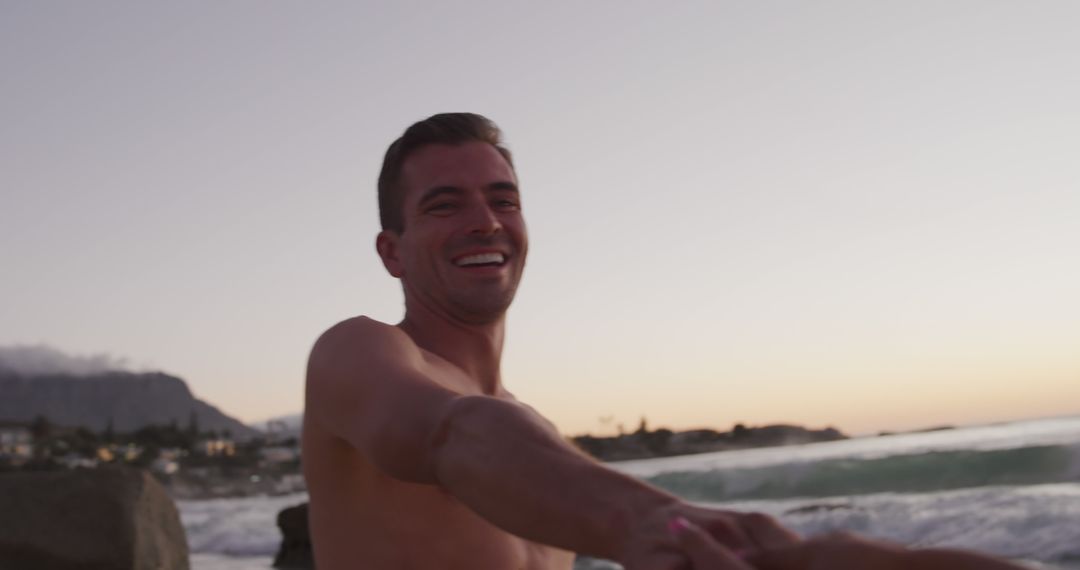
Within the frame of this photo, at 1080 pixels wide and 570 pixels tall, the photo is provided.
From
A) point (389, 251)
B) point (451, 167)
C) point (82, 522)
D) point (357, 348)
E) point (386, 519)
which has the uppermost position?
point (451, 167)

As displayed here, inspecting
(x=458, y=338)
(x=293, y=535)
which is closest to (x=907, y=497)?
(x=293, y=535)

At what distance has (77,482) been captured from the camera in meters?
7.63

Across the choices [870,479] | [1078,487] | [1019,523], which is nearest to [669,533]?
[1019,523]

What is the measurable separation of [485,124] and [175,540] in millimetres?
6944

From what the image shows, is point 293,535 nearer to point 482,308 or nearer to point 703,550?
point 482,308

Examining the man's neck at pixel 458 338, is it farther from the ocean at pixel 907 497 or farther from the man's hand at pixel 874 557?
the ocean at pixel 907 497

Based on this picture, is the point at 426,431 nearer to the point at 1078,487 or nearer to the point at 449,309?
the point at 449,309

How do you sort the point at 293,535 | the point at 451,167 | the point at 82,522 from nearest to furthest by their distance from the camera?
the point at 451,167, the point at 82,522, the point at 293,535

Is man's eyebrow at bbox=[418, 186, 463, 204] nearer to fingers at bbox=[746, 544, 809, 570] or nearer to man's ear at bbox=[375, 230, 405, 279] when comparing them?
man's ear at bbox=[375, 230, 405, 279]

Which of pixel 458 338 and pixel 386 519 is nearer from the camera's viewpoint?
pixel 386 519

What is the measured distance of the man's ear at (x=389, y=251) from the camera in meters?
2.00

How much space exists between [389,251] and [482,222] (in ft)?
0.84

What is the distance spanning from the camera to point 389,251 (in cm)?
203

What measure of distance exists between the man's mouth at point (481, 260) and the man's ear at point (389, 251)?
0.51 feet
